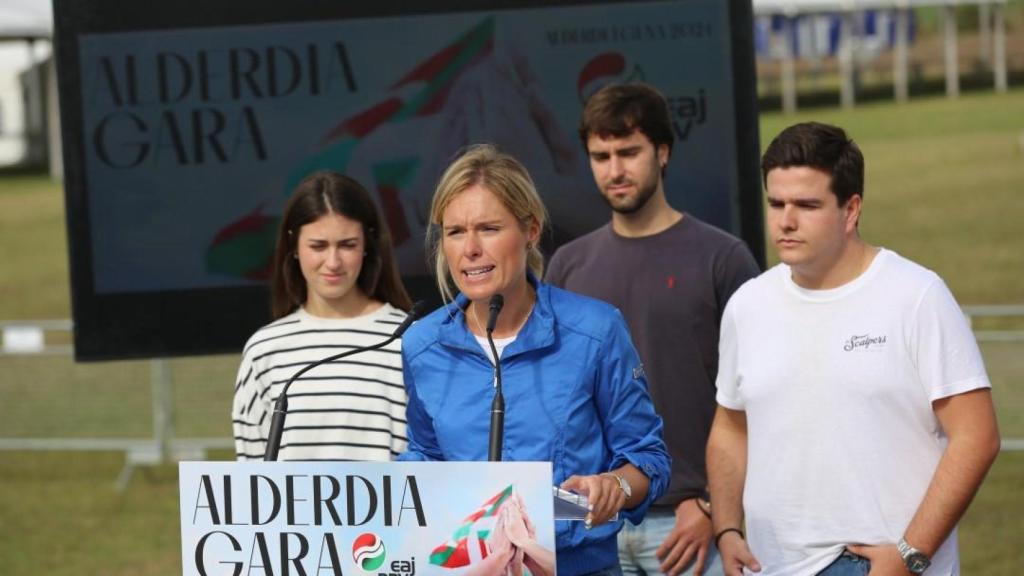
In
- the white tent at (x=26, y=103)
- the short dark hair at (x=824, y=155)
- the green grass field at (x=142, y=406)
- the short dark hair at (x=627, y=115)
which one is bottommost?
the green grass field at (x=142, y=406)

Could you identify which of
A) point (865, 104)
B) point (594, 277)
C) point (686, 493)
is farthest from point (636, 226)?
point (865, 104)

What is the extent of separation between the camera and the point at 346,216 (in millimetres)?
4957

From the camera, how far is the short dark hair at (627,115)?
5000 mm

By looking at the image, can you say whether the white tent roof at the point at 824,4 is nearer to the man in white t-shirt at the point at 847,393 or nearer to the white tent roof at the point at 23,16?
the white tent roof at the point at 23,16

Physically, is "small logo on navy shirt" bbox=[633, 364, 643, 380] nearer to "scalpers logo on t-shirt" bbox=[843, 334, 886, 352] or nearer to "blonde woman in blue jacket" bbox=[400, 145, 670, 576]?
"blonde woman in blue jacket" bbox=[400, 145, 670, 576]

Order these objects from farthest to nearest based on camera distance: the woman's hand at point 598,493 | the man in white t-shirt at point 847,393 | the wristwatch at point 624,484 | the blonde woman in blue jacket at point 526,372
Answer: the man in white t-shirt at point 847,393 < the blonde woman in blue jacket at point 526,372 < the wristwatch at point 624,484 < the woman's hand at point 598,493

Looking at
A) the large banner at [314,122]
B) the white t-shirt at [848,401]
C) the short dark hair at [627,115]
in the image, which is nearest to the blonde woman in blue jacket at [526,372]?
the white t-shirt at [848,401]

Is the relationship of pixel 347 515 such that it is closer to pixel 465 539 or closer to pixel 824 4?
pixel 465 539

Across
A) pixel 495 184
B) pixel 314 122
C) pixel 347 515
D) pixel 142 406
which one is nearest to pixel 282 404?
pixel 347 515

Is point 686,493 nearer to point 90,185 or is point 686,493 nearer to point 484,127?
point 484,127

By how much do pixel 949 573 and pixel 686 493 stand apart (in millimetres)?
1087

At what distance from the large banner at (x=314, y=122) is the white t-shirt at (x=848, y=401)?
1984mm

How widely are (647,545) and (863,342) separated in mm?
1208

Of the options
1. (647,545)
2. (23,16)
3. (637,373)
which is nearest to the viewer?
(637,373)
